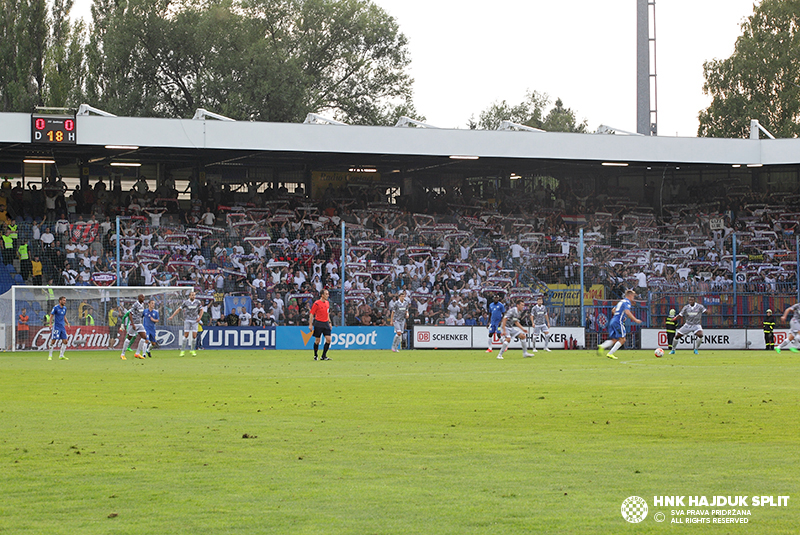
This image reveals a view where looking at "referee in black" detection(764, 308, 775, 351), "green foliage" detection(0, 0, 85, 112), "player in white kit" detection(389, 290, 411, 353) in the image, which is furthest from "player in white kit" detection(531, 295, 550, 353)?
"green foliage" detection(0, 0, 85, 112)

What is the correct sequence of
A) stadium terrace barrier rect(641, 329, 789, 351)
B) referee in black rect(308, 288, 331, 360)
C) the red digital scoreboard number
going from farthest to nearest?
stadium terrace barrier rect(641, 329, 789, 351) < the red digital scoreboard number < referee in black rect(308, 288, 331, 360)

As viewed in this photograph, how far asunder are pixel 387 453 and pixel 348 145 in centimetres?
2959

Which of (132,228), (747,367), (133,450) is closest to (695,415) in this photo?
(133,450)

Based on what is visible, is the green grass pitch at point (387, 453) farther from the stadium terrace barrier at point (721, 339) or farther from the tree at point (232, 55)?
the tree at point (232, 55)

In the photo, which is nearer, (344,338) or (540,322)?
(540,322)

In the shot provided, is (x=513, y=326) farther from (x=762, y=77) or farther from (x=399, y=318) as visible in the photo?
(x=762, y=77)

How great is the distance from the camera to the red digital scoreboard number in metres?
34.6

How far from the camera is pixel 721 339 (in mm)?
38594

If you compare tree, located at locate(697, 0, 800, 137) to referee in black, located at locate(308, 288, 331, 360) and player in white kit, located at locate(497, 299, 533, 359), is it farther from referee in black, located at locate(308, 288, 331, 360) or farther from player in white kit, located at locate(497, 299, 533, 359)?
referee in black, located at locate(308, 288, 331, 360)

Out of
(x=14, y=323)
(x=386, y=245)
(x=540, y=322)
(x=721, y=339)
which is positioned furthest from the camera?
(x=386, y=245)

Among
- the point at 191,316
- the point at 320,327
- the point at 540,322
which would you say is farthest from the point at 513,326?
the point at 191,316

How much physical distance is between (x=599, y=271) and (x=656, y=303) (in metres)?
3.02

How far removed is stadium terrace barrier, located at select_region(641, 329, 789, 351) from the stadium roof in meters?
7.87

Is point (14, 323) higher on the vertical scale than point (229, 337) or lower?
higher
